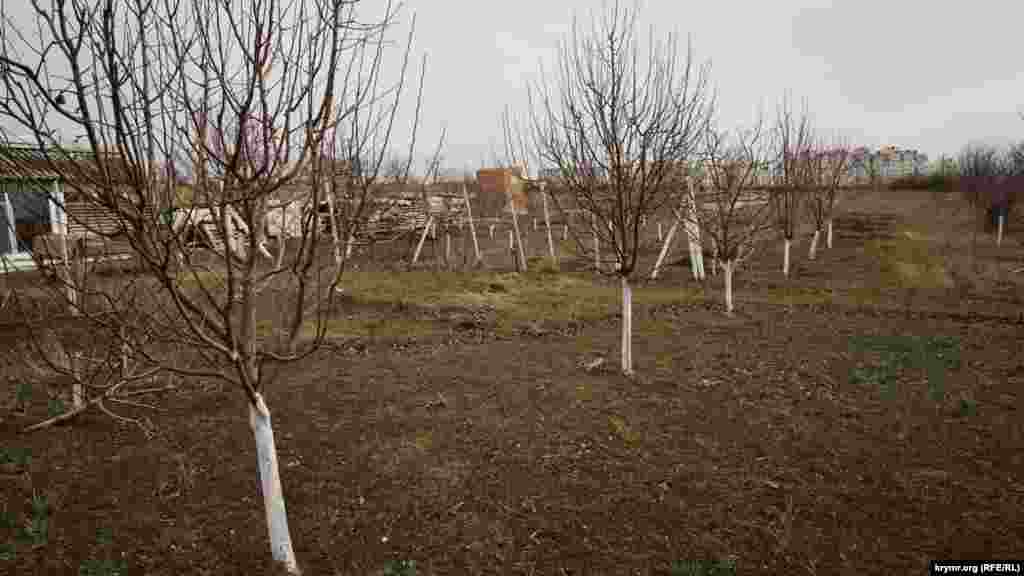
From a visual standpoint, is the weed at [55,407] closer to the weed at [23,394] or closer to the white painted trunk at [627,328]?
the weed at [23,394]

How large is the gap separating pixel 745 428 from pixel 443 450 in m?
2.28

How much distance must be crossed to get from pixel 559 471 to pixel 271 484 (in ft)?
5.82

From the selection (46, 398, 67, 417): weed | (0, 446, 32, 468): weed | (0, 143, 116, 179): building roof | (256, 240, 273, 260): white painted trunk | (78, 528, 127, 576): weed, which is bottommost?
(78, 528, 127, 576): weed

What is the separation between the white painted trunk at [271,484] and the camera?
2273 mm

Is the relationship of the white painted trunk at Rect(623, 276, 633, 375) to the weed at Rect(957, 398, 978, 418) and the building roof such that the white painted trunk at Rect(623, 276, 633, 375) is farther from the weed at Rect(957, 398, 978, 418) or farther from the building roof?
the building roof

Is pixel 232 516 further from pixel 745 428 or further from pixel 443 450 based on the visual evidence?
pixel 745 428

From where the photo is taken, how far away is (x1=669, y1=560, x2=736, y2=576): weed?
2.43 m

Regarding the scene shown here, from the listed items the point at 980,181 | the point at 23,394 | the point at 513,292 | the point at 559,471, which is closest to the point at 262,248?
the point at 23,394

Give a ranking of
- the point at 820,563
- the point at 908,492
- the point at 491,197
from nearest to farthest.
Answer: the point at 820,563 → the point at 908,492 → the point at 491,197

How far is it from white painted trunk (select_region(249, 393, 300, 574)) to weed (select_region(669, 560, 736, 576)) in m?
1.75

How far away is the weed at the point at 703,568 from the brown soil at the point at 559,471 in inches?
2.6

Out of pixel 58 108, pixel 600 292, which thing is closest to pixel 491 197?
pixel 600 292

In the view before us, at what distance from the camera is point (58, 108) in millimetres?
1665

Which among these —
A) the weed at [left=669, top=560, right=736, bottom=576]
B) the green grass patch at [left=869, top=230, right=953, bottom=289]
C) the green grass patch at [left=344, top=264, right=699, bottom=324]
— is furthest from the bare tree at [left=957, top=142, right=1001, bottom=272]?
the weed at [left=669, top=560, right=736, bottom=576]
